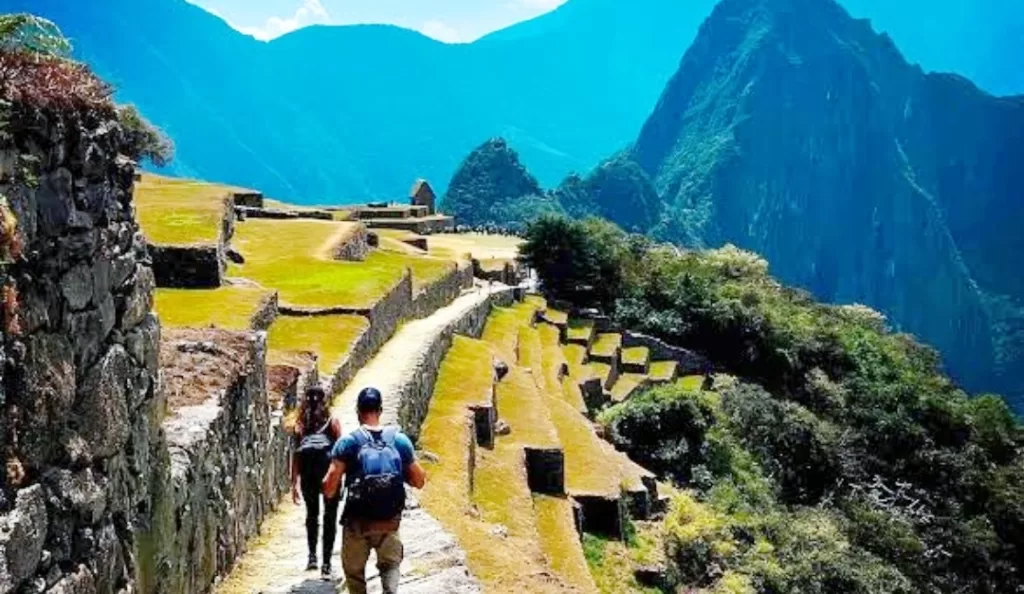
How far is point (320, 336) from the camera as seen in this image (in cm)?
1709

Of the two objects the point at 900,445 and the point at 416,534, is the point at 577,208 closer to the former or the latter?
the point at 900,445

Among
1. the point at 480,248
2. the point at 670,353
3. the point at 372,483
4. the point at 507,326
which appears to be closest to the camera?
the point at 372,483

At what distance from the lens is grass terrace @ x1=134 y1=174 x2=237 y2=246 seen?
1898 centimetres

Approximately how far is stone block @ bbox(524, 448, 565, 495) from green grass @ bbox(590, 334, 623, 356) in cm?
1800

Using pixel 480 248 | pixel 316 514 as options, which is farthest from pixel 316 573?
pixel 480 248

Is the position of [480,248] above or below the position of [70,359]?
above

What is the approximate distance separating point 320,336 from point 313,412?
9.28 metres

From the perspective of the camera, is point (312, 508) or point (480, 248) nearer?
point (312, 508)

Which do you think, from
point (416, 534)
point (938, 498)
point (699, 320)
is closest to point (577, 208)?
point (699, 320)

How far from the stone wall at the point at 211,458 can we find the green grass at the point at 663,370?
26821 mm

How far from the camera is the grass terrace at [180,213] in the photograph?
747 inches

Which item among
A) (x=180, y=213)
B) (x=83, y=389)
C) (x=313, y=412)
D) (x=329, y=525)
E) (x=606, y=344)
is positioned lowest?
(x=329, y=525)

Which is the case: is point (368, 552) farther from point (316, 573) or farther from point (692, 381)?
point (692, 381)

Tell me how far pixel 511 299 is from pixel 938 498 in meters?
16.4
